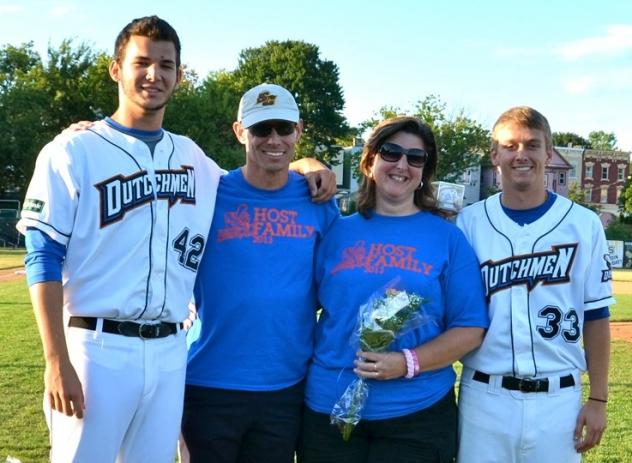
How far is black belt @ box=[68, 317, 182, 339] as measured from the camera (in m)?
3.05

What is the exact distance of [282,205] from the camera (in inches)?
139

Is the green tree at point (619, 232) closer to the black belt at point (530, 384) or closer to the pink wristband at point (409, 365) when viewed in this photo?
the black belt at point (530, 384)

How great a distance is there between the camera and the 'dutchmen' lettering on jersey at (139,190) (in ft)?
10.00

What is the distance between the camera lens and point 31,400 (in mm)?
6930

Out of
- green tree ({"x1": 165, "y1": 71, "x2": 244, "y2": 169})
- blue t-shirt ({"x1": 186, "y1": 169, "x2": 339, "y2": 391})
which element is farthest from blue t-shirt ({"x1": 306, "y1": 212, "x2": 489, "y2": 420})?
green tree ({"x1": 165, "y1": 71, "x2": 244, "y2": 169})

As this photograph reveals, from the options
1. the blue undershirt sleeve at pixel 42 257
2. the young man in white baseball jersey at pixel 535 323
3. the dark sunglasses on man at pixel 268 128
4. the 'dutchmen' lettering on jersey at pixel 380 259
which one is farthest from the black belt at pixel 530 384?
the blue undershirt sleeve at pixel 42 257

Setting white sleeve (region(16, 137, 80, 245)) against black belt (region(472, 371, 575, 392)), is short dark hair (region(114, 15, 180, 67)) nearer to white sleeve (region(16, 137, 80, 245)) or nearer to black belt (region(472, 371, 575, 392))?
white sleeve (region(16, 137, 80, 245))

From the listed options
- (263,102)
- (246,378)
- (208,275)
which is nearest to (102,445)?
(246,378)

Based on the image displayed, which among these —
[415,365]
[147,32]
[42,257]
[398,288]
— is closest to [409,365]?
[415,365]

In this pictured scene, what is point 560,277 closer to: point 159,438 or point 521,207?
point 521,207

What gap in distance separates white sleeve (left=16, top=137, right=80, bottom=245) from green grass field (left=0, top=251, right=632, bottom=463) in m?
3.03

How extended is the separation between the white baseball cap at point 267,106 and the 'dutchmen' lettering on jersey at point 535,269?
4.29ft

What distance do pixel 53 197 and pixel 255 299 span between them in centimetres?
102

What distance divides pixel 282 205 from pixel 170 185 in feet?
1.93
